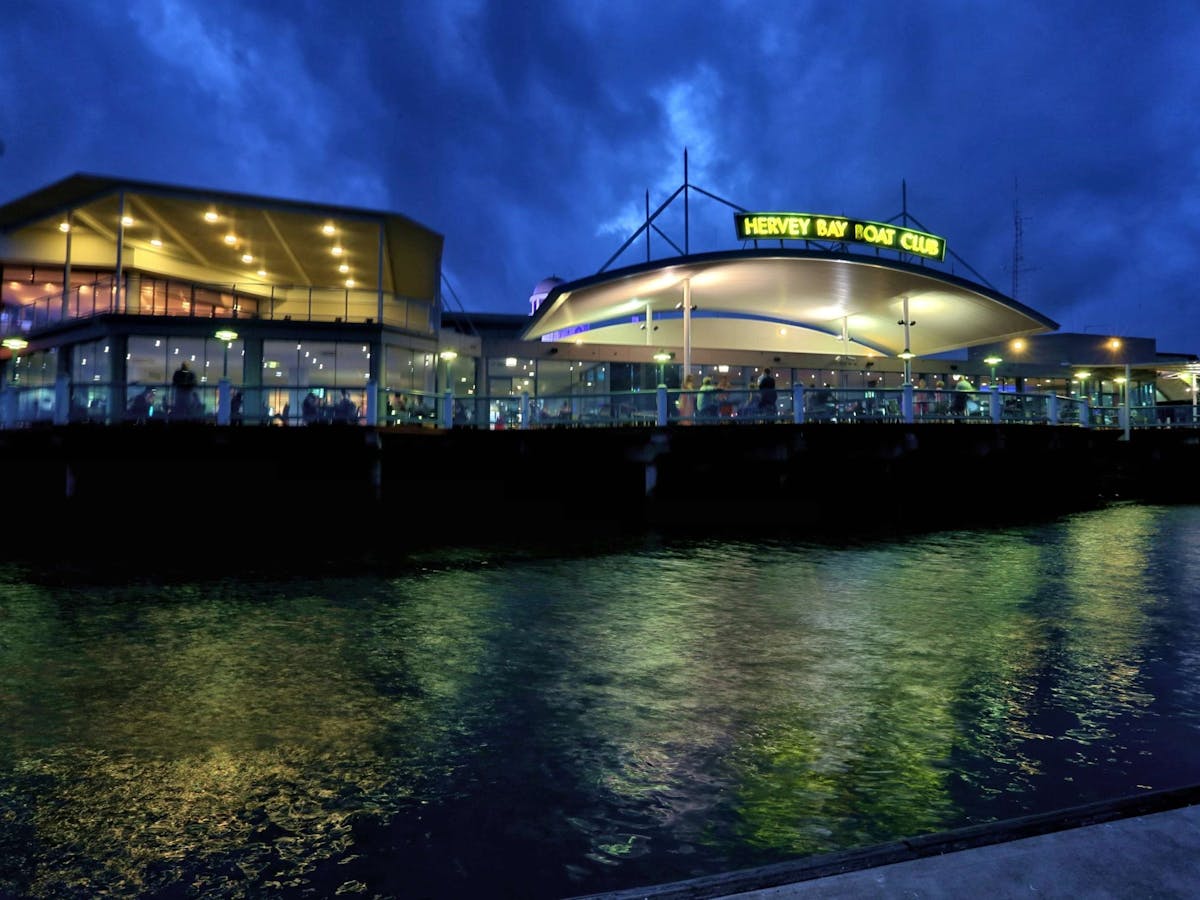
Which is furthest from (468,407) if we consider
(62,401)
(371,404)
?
(62,401)

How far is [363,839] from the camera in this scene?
396 cm

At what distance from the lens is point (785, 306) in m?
36.9

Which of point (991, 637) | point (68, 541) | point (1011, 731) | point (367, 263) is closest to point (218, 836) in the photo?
point (1011, 731)

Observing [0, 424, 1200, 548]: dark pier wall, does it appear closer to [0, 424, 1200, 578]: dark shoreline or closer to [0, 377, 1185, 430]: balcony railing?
[0, 424, 1200, 578]: dark shoreline

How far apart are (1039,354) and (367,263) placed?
43.8 meters

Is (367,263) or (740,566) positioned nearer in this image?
(740,566)

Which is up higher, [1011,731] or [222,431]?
[222,431]

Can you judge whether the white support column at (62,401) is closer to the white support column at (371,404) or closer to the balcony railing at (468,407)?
the balcony railing at (468,407)

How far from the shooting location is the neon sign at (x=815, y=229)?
31.8 meters

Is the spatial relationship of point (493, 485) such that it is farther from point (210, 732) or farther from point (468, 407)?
point (210, 732)

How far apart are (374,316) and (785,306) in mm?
18556

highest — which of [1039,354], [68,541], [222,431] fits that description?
[1039,354]

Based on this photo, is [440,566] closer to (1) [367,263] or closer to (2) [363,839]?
(2) [363,839]

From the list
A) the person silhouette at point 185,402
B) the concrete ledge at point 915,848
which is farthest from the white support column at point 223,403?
the concrete ledge at point 915,848
